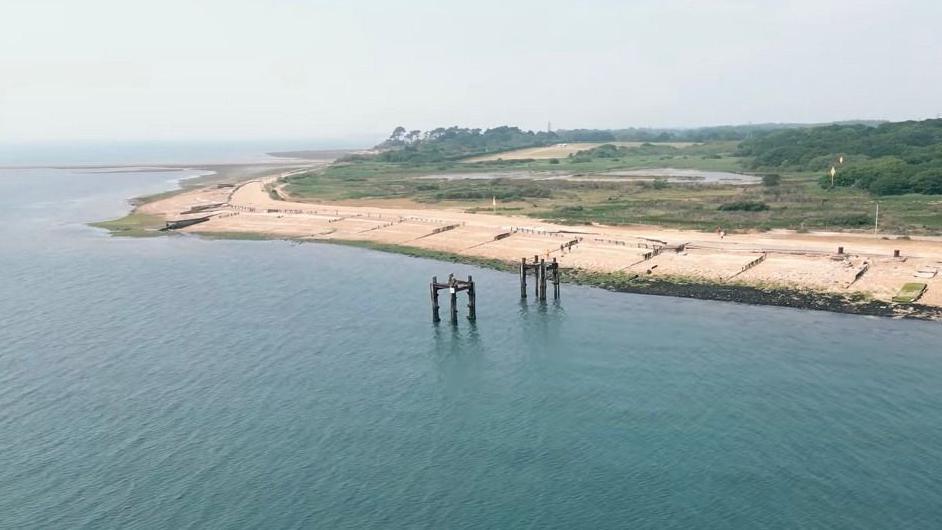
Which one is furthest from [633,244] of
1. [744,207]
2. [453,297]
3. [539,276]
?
[453,297]

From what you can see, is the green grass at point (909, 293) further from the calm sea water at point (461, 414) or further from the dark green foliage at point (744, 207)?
the dark green foliage at point (744, 207)

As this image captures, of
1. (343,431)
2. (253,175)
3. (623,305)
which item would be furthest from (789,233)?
(253,175)

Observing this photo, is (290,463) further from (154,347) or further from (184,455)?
(154,347)

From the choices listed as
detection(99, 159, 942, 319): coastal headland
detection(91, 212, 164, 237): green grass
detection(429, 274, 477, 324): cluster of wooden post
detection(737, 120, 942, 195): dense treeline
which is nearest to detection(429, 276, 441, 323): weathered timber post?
detection(429, 274, 477, 324): cluster of wooden post

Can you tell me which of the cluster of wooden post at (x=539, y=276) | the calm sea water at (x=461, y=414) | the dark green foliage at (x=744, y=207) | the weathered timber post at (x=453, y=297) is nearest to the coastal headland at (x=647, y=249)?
the calm sea water at (x=461, y=414)

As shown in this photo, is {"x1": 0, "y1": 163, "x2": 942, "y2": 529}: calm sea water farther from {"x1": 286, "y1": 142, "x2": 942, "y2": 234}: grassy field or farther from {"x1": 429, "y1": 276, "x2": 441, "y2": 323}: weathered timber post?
{"x1": 286, "y1": 142, "x2": 942, "y2": 234}: grassy field
